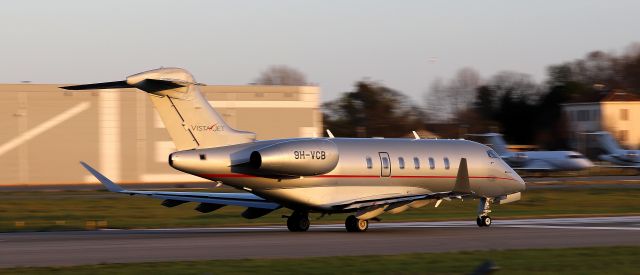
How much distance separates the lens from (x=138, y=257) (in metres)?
22.3

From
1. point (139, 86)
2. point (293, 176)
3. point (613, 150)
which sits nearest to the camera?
point (139, 86)

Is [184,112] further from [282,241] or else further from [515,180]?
[515,180]

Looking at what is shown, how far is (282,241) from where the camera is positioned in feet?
87.8

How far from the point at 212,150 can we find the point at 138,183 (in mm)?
47161

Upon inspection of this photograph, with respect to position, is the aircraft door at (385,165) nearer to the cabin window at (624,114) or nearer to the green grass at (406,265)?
the green grass at (406,265)

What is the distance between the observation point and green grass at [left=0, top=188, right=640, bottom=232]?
3753cm

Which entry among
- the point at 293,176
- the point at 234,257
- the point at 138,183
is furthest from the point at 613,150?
the point at 234,257

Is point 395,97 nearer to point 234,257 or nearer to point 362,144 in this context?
point 362,144

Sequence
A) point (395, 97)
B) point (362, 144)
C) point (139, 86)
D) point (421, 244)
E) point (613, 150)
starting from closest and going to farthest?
point (421, 244) < point (139, 86) < point (362, 144) < point (613, 150) < point (395, 97)

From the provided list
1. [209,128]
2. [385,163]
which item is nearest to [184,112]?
[209,128]

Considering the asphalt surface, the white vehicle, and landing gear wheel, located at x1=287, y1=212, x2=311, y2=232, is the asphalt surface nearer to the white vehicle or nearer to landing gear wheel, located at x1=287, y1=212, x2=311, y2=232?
landing gear wheel, located at x1=287, y1=212, x2=311, y2=232

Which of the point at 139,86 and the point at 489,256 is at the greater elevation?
the point at 139,86

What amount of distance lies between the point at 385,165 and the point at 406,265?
11306 millimetres

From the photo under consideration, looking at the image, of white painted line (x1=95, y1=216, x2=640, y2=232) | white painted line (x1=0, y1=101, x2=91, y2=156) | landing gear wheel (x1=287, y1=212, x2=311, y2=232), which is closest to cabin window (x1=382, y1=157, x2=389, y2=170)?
white painted line (x1=95, y1=216, x2=640, y2=232)
